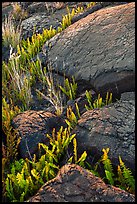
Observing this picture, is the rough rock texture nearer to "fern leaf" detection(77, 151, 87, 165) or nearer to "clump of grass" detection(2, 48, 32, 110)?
"fern leaf" detection(77, 151, 87, 165)

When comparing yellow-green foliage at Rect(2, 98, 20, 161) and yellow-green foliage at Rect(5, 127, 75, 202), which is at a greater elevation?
yellow-green foliage at Rect(2, 98, 20, 161)

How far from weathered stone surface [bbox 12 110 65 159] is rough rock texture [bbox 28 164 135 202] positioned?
0.78 meters

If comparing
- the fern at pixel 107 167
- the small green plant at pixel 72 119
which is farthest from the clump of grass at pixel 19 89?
the fern at pixel 107 167

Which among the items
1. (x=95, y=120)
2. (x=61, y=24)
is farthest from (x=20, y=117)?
(x=61, y=24)

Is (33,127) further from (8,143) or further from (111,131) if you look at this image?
(111,131)

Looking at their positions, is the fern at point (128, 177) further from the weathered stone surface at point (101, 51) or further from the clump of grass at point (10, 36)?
the clump of grass at point (10, 36)

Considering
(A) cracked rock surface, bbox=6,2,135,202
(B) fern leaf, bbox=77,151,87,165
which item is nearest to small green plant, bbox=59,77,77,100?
(A) cracked rock surface, bbox=6,2,135,202

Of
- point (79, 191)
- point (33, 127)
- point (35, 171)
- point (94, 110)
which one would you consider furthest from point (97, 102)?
point (79, 191)

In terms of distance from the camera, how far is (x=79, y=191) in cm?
343

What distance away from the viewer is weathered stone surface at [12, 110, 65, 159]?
4387mm

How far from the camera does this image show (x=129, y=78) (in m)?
4.84

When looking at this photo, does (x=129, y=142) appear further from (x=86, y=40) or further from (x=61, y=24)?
(x=61, y=24)

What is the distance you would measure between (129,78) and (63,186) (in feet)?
6.48

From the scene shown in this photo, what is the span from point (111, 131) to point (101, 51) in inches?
65.3
